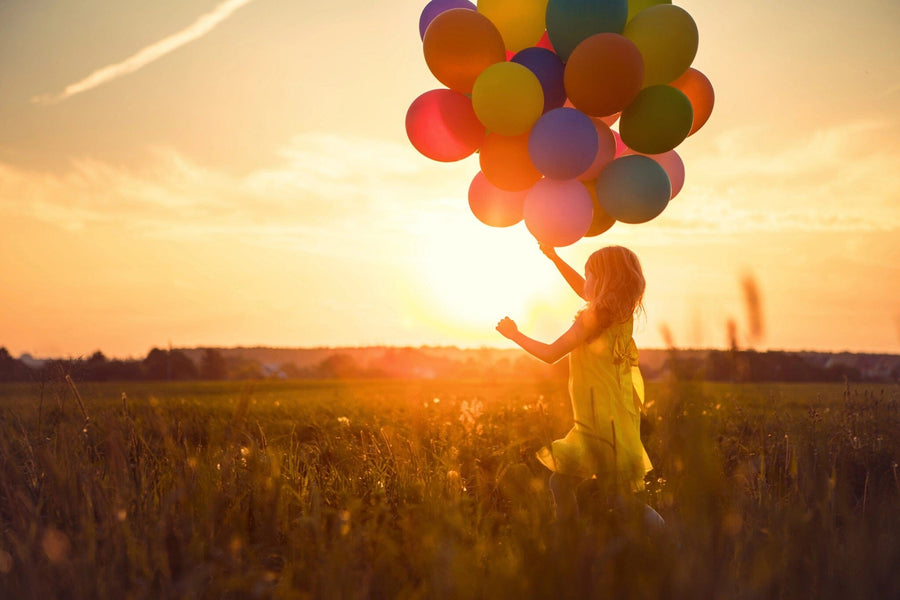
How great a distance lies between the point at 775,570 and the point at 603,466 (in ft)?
2.15

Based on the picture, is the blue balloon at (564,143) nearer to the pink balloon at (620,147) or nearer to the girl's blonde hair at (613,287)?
the girl's blonde hair at (613,287)

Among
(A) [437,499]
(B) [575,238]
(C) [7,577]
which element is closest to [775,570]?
(A) [437,499]

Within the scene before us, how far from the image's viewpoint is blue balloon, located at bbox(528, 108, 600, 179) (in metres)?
4.20

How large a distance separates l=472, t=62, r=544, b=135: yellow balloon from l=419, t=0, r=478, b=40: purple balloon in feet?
2.73

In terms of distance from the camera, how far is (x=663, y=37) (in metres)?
4.41

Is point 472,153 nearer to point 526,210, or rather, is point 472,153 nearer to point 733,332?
point 526,210

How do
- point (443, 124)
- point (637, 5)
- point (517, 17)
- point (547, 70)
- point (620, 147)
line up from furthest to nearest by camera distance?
point (620, 147), point (637, 5), point (517, 17), point (443, 124), point (547, 70)

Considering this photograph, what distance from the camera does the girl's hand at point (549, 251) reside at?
4.73 metres

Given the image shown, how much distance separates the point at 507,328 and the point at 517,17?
7.22 feet

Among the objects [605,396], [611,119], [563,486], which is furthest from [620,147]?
[563,486]

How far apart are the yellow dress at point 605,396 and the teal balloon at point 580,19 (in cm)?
184

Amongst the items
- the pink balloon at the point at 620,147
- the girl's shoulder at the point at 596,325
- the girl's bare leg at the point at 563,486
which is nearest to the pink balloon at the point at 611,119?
the pink balloon at the point at 620,147

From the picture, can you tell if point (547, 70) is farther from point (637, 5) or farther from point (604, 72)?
point (637, 5)

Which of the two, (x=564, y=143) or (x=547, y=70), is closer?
(x=564, y=143)
